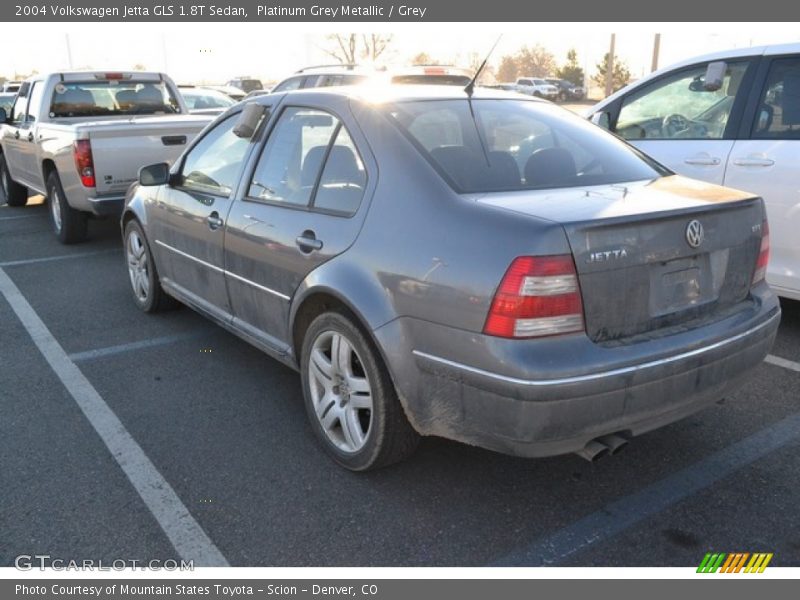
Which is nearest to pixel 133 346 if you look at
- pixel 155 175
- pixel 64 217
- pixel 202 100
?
pixel 155 175

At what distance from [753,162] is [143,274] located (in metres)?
4.31

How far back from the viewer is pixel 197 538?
2.82 metres

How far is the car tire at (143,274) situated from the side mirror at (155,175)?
614 mm

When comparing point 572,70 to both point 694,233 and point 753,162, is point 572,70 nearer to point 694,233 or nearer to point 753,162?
point 753,162

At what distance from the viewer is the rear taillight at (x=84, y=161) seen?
7023 millimetres

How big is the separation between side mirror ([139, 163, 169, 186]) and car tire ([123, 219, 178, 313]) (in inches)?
24.2

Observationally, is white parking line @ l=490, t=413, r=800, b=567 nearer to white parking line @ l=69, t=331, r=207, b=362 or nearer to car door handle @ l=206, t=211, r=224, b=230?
car door handle @ l=206, t=211, r=224, b=230

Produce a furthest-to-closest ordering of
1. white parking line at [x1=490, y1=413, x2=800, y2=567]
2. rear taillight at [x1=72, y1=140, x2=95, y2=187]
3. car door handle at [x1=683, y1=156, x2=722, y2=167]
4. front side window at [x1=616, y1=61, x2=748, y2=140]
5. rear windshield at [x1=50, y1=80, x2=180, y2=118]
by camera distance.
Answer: rear windshield at [x1=50, y1=80, x2=180, y2=118], rear taillight at [x1=72, y1=140, x2=95, y2=187], front side window at [x1=616, y1=61, x2=748, y2=140], car door handle at [x1=683, y1=156, x2=722, y2=167], white parking line at [x1=490, y1=413, x2=800, y2=567]

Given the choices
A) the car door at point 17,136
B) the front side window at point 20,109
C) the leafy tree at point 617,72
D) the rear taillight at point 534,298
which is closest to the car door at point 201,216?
the rear taillight at point 534,298

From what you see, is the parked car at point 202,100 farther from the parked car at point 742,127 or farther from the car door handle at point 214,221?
the car door handle at point 214,221

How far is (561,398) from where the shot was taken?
2494 millimetres

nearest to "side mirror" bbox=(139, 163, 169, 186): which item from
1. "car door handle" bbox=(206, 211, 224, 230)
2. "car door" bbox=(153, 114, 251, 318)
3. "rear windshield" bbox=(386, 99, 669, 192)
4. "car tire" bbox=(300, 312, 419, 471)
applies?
"car door" bbox=(153, 114, 251, 318)

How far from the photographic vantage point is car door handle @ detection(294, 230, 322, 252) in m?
3.25

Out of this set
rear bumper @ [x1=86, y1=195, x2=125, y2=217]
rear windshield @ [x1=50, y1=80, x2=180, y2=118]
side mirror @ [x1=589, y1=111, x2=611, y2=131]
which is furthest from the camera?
rear windshield @ [x1=50, y1=80, x2=180, y2=118]
